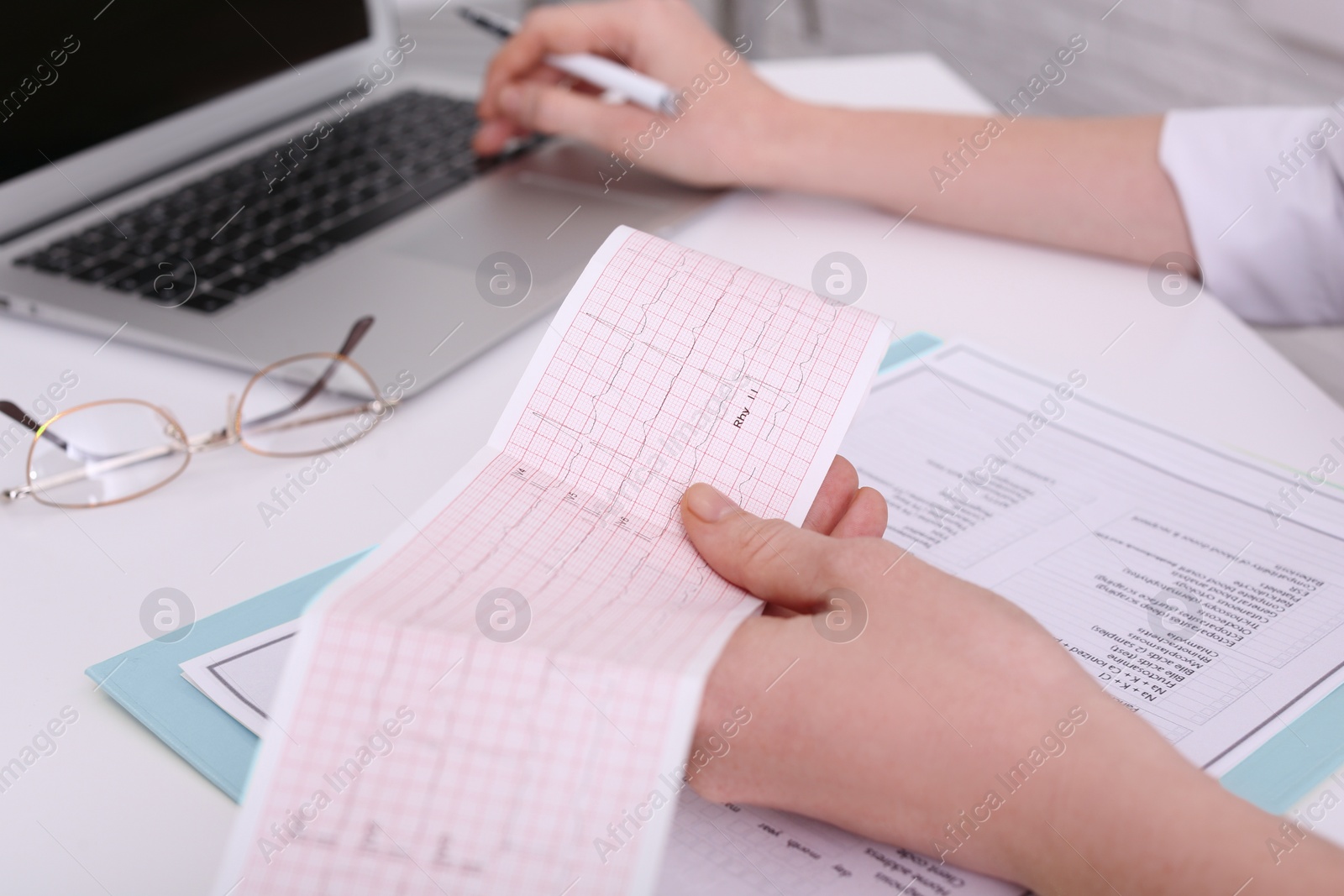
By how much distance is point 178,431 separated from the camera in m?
0.75

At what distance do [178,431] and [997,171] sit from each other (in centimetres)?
78

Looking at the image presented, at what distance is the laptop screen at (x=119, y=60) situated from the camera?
36.9 inches

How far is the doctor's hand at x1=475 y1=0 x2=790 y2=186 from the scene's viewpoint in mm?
1084

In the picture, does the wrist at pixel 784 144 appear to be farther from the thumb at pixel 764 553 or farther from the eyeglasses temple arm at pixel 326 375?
the thumb at pixel 764 553

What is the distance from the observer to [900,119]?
1079mm

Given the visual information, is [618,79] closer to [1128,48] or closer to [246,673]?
[246,673]

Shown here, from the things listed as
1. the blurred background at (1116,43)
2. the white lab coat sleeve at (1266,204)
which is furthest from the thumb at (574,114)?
the blurred background at (1116,43)

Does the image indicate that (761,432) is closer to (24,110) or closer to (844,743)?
(844,743)

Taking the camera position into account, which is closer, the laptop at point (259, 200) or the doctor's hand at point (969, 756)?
the doctor's hand at point (969, 756)

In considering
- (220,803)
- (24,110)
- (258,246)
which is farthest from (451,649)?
(24,110)

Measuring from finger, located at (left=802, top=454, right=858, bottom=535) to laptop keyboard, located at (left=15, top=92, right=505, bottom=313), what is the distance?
0.56 metres

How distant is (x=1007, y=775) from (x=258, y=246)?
80 cm

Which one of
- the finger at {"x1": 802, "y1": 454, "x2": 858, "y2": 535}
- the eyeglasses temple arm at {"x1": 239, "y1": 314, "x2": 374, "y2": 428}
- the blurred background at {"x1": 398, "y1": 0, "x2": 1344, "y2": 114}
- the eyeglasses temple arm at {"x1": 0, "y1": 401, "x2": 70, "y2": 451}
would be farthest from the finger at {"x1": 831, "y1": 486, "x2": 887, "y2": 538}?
the blurred background at {"x1": 398, "y1": 0, "x2": 1344, "y2": 114}

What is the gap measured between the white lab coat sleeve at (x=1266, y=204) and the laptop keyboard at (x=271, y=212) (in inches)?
28.3
